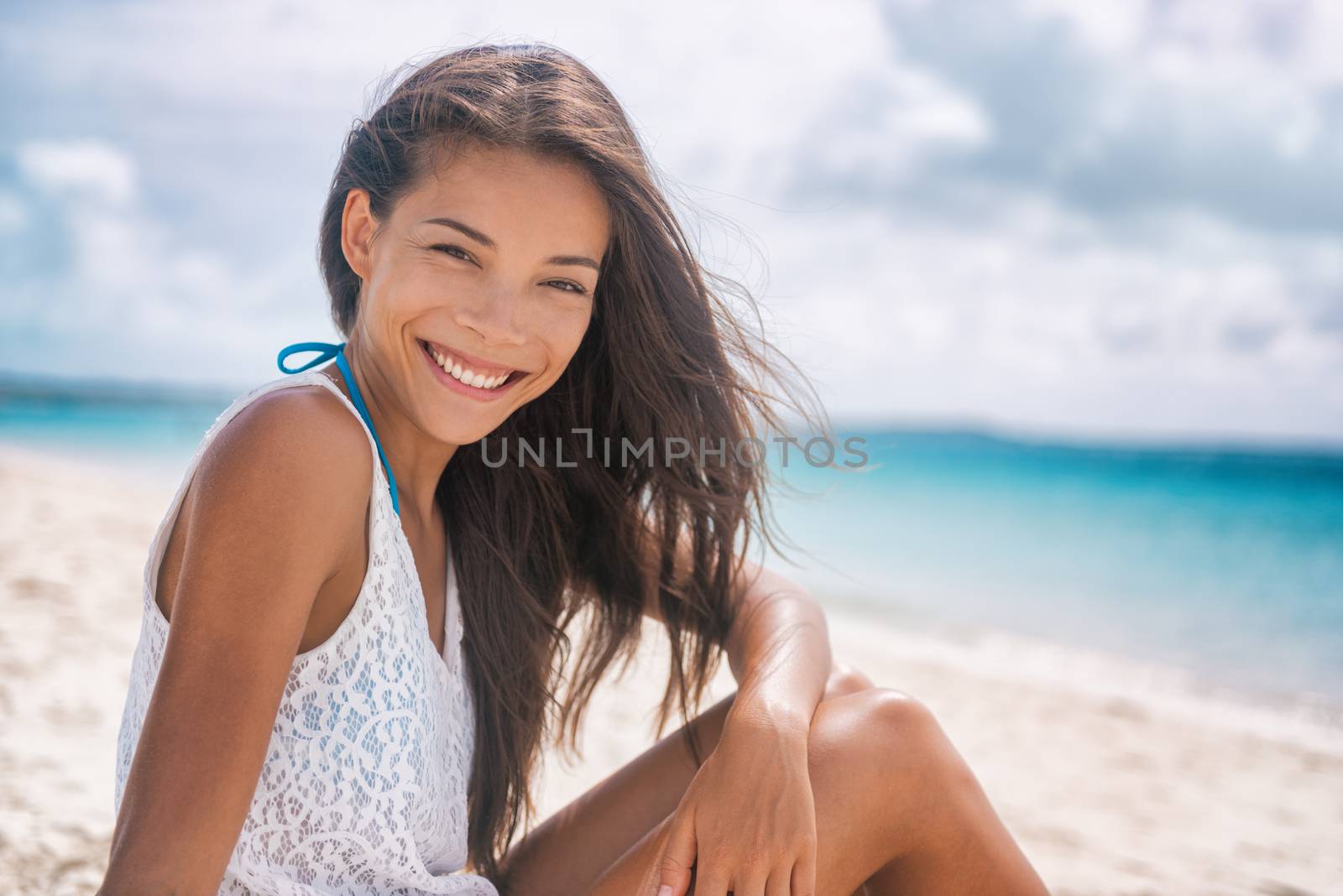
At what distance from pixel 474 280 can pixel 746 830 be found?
0.98 metres

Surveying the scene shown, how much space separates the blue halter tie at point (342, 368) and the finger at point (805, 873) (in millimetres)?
812

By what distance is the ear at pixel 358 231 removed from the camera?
181 cm

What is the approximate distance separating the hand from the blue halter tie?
0.65m

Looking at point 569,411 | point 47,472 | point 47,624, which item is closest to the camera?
point 569,411

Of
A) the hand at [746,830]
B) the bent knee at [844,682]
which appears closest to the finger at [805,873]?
the hand at [746,830]

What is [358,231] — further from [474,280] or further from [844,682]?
[844,682]

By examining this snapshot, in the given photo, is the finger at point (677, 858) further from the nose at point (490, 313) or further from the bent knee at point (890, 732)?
the nose at point (490, 313)

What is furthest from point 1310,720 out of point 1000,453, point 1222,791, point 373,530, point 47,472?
point 1000,453

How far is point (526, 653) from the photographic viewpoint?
6.79 ft

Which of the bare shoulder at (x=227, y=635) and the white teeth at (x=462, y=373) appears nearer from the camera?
the bare shoulder at (x=227, y=635)

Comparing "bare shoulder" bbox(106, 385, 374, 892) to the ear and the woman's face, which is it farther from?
the ear

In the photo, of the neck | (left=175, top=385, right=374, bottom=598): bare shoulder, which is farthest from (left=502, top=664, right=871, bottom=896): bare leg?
(left=175, top=385, right=374, bottom=598): bare shoulder

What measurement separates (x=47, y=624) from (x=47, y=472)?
45.8 ft

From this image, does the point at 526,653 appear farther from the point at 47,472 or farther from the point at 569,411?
the point at 47,472
